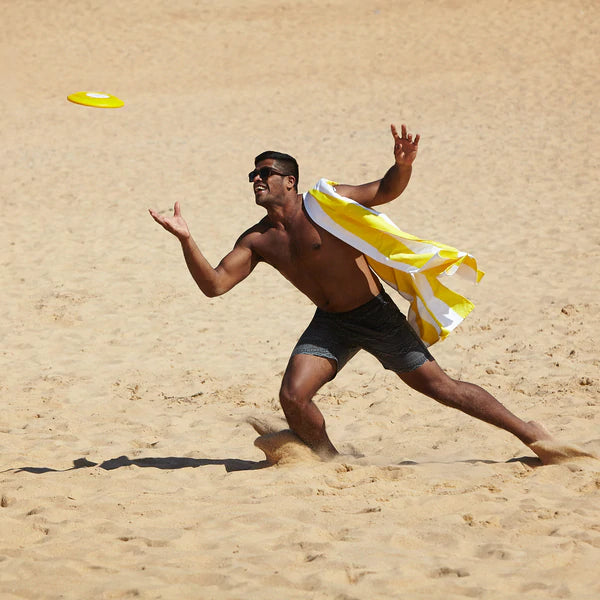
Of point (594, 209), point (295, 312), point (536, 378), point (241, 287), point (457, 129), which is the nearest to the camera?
point (536, 378)

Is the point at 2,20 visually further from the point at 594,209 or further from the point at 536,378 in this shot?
the point at 536,378

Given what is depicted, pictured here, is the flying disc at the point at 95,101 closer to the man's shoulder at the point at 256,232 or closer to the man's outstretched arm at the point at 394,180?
the man's shoulder at the point at 256,232

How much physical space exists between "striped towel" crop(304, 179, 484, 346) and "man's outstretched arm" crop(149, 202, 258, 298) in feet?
1.35

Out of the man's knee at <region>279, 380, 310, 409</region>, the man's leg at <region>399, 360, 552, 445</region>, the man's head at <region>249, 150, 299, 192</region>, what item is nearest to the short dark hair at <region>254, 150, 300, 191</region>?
the man's head at <region>249, 150, 299, 192</region>

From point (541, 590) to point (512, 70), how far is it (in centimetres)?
1706

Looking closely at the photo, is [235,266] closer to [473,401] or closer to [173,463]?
[173,463]

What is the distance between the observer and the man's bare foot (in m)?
4.61

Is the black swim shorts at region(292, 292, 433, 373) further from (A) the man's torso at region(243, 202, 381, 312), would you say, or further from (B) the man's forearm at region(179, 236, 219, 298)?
(B) the man's forearm at region(179, 236, 219, 298)

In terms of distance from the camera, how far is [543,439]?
15.4ft

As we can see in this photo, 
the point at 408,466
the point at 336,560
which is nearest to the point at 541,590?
the point at 336,560

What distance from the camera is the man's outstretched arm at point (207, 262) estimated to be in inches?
176

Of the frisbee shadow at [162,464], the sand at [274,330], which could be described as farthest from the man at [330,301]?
the frisbee shadow at [162,464]

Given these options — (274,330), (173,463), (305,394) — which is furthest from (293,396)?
(274,330)

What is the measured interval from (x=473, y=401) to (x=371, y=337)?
606 millimetres
